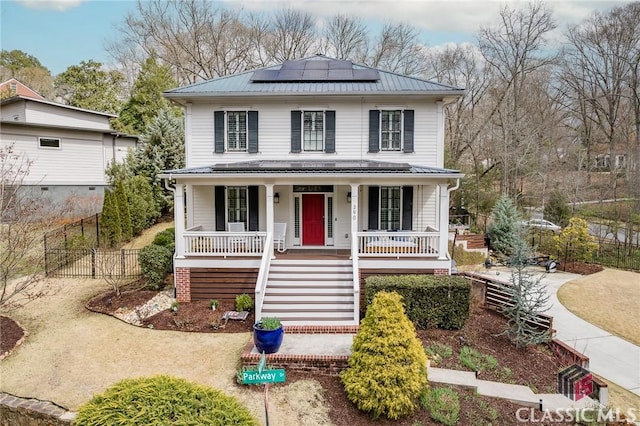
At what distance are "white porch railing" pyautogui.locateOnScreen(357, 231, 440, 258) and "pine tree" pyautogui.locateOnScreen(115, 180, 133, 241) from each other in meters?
11.3

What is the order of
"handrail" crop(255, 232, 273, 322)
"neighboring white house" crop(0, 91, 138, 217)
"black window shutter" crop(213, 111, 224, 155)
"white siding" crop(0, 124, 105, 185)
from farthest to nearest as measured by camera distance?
"neighboring white house" crop(0, 91, 138, 217) < "white siding" crop(0, 124, 105, 185) < "black window shutter" crop(213, 111, 224, 155) < "handrail" crop(255, 232, 273, 322)

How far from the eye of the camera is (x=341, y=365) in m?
7.92

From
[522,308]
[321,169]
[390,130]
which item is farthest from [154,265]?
[522,308]

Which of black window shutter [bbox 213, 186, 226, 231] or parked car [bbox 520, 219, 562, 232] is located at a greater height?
black window shutter [bbox 213, 186, 226, 231]

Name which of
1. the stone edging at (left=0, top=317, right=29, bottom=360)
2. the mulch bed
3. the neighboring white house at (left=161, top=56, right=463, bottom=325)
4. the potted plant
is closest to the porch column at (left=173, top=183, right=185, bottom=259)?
the neighboring white house at (left=161, top=56, right=463, bottom=325)

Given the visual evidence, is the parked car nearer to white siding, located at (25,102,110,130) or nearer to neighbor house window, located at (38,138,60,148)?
white siding, located at (25,102,110,130)

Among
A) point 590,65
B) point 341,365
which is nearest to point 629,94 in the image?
point 590,65

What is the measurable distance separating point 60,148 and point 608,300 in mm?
25376

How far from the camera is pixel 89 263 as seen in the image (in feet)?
48.7

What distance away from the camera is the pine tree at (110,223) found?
55.4 feet

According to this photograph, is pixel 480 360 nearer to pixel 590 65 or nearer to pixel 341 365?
pixel 341 365

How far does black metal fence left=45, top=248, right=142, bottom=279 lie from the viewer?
1376 cm

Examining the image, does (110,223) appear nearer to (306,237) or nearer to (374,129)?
(306,237)

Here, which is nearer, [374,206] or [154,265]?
[154,265]
